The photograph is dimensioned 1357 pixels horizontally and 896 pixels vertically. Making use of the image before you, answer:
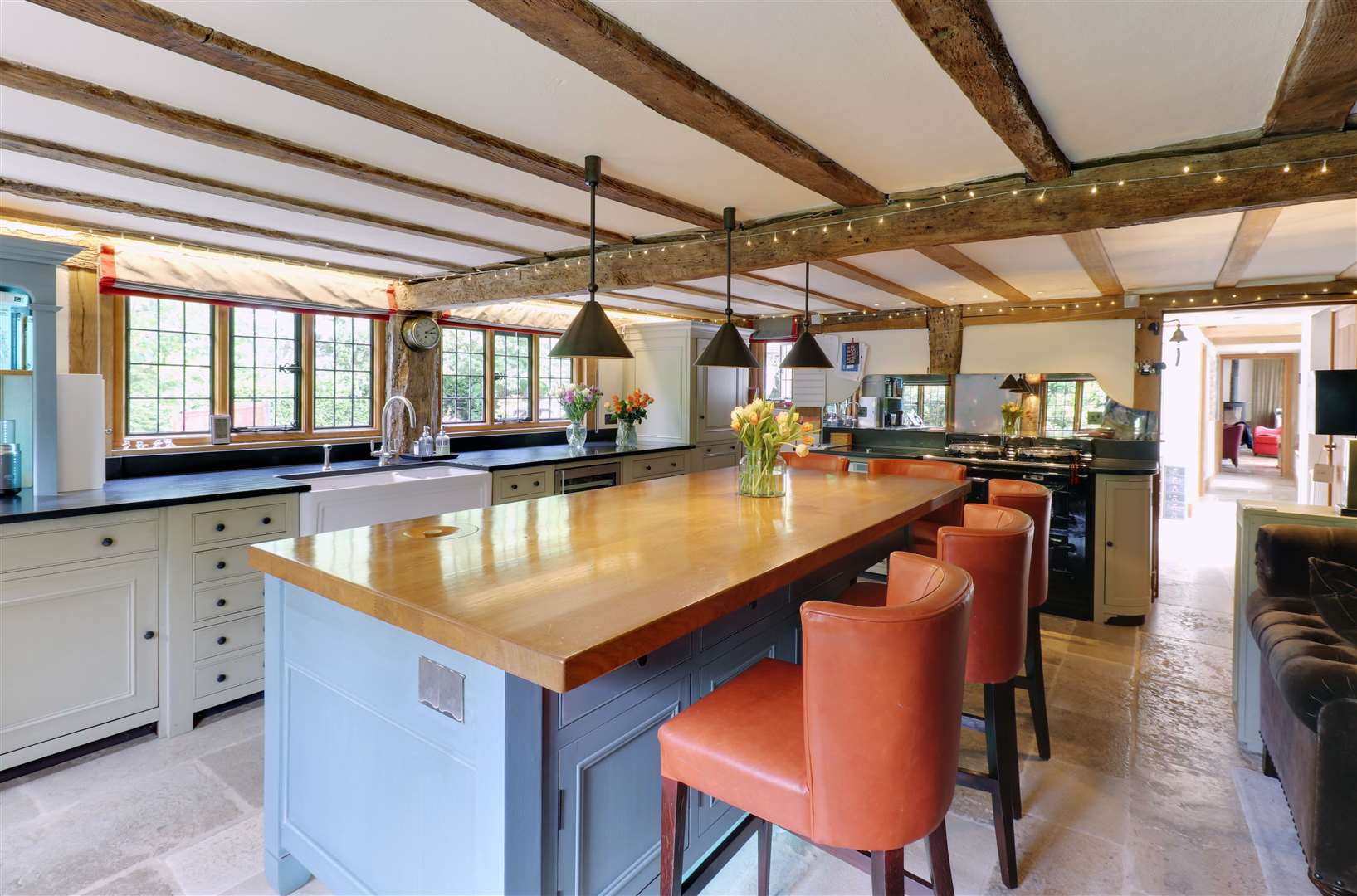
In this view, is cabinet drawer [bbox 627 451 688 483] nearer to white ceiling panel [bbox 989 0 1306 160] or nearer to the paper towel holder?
the paper towel holder

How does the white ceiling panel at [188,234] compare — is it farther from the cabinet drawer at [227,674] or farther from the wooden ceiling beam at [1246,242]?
the wooden ceiling beam at [1246,242]

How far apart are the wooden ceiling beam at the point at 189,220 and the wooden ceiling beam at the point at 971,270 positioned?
3000mm

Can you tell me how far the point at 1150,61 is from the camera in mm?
1785

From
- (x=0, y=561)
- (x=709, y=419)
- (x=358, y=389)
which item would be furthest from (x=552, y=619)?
(x=709, y=419)

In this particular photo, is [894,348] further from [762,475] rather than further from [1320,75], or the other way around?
[1320,75]

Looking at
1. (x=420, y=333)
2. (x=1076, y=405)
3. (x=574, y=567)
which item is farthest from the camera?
(x=1076, y=405)

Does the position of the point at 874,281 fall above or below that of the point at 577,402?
above

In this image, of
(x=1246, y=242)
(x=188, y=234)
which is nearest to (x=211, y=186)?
(x=188, y=234)

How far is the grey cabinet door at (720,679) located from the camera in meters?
1.79

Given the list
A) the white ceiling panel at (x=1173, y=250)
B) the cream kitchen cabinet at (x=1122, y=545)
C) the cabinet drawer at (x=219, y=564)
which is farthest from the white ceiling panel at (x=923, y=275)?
the cabinet drawer at (x=219, y=564)

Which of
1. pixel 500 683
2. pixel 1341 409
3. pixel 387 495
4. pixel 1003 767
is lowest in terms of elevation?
pixel 1003 767

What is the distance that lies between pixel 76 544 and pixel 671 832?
2605 mm

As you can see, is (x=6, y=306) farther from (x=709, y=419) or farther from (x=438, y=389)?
(x=709, y=419)

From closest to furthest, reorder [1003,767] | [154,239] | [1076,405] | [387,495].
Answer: [1003,767] < [154,239] < [387,495] < [1076,405]
